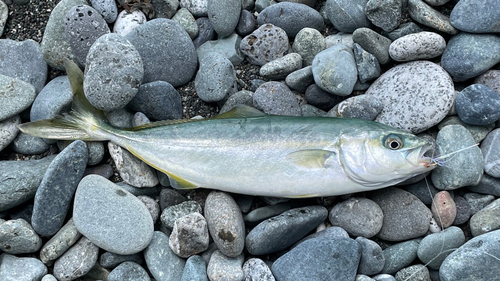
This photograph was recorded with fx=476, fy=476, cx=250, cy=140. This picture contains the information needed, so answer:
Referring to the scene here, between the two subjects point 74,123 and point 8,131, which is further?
point 8,131

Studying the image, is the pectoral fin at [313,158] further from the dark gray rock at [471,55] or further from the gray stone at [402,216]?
the dark gray rock at [471,55]

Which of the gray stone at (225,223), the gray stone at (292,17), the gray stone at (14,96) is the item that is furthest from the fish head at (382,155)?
the gray stone at (14,96)

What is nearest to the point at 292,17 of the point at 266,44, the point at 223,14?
the point at 266,44

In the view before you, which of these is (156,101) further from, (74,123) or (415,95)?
(415,95)

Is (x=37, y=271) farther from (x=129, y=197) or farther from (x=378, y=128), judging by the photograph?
(x=378, y=128)

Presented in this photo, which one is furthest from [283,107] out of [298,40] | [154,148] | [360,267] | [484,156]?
[484,156]
